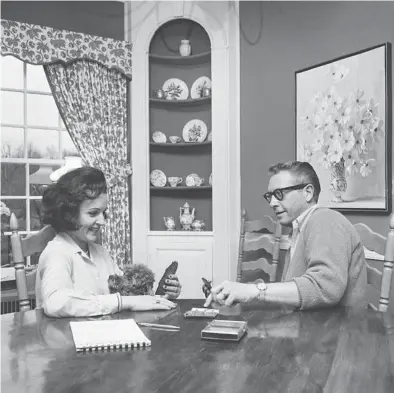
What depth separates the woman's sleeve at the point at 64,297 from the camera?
5.71ft

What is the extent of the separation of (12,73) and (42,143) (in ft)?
2.02

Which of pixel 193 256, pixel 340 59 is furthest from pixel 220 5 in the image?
pixel 193 256

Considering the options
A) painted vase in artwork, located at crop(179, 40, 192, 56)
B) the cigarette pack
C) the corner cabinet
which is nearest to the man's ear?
the cigarette pack

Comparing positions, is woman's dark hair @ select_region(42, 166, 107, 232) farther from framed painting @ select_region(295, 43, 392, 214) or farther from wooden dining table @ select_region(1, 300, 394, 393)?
framed painting @ select_region(295, 43, 392, 214)

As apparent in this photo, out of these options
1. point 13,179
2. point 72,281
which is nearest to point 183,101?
point 13,179

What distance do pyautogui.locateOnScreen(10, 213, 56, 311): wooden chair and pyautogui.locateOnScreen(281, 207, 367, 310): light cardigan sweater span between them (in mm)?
1078

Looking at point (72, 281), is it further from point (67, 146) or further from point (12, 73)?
point (12, 73)

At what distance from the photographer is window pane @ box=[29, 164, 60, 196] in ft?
13.8

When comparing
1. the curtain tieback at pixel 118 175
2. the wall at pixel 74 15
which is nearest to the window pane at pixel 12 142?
the curtain tieback at pixel 118 175

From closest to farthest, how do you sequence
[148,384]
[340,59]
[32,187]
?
[148,384]
[340,59]
[32,187]

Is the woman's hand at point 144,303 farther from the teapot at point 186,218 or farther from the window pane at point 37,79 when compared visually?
the window pane at point 37,79

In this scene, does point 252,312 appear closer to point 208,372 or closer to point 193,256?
point 208,372

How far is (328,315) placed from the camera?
1.77 metres

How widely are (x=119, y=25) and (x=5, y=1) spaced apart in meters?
1.01
